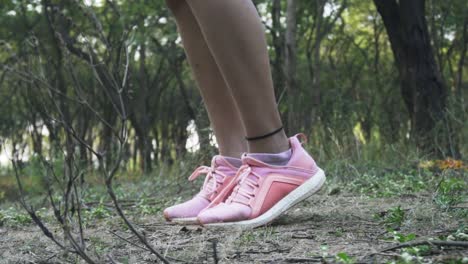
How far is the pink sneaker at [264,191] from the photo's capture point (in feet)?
6.66

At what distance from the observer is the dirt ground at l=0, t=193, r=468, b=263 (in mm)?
1419

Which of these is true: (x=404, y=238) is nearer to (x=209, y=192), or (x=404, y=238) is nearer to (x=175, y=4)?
(x=209, y=192)

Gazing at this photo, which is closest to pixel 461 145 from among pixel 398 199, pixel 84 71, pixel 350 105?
pixel 350 105

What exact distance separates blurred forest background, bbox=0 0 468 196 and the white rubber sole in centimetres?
51

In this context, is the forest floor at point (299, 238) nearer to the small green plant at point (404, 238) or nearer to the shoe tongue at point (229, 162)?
the small green plant at point (404, 238)

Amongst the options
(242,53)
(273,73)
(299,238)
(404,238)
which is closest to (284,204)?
(299,238)

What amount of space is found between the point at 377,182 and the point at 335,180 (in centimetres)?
45

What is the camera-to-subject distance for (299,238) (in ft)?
5.82

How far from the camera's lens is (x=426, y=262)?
4.06ft

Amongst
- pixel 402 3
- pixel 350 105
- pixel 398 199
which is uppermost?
pixel 402 3

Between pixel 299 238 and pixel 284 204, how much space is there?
313 millimetres

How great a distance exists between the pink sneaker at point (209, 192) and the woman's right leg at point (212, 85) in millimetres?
54

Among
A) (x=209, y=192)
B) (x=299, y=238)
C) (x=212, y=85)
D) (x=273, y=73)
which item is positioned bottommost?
(x=299, y=238)

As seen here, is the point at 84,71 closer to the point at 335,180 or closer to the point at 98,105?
the point at 98,105
